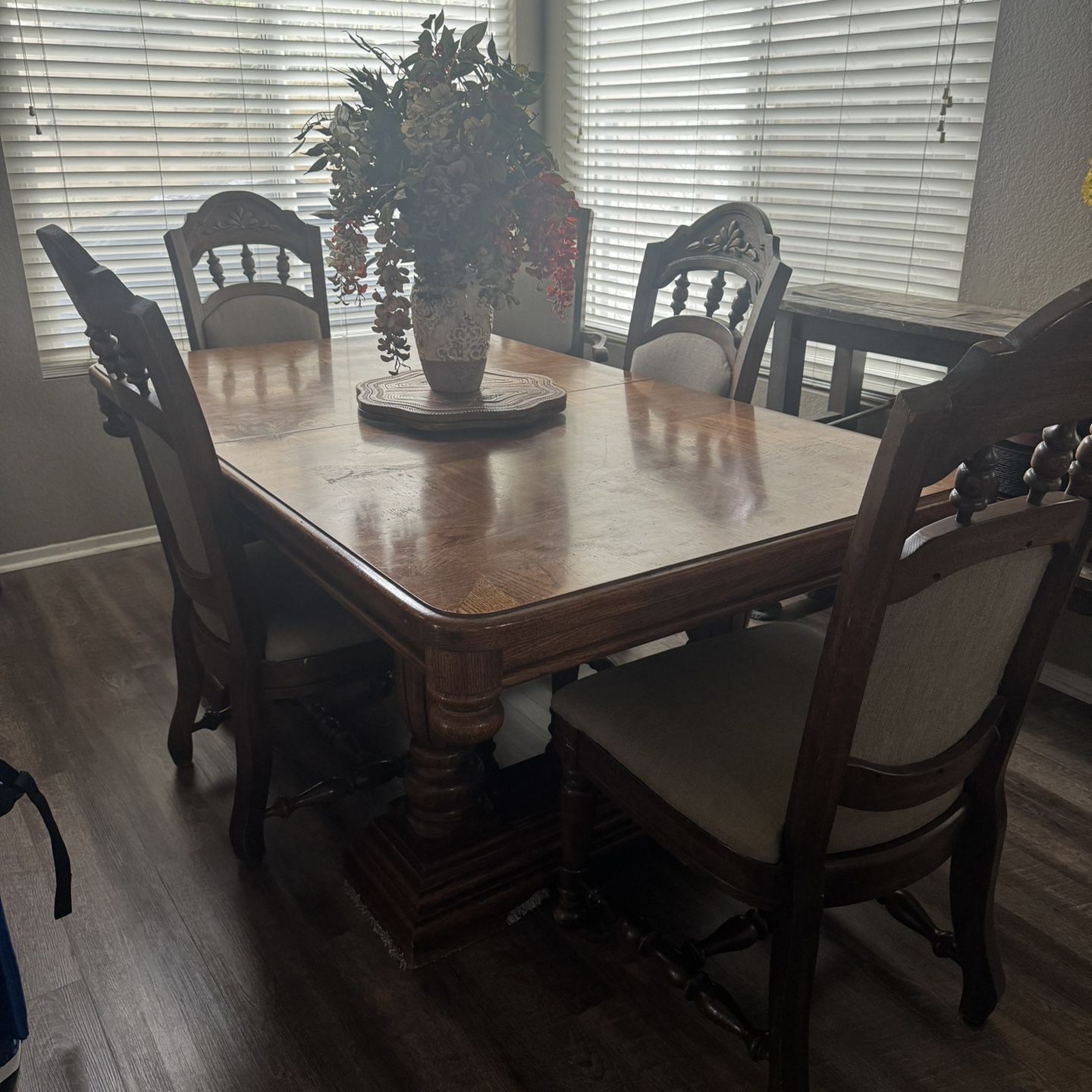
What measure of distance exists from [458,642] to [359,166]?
1086 mm

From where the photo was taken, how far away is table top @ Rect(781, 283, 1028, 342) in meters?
2.32

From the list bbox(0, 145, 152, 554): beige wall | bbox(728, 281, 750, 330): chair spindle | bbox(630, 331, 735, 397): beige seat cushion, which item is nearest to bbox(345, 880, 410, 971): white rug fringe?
bbox(630, 331, 735, 397): beige seat cushion

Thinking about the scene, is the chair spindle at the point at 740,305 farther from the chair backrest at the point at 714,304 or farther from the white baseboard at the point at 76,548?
the white baseboard at the point at 76,548

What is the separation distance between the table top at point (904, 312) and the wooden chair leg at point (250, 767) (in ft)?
5.51

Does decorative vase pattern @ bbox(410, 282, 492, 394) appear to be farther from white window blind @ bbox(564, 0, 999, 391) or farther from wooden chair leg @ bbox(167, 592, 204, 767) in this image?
white window blind @ bbox(564, 0, 999, 391)

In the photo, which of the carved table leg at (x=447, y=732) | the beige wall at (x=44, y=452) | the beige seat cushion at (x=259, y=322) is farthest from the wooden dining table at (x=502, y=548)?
the beige wall at (x=44, y=452)

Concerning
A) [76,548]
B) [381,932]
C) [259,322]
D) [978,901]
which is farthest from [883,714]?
[76,548]

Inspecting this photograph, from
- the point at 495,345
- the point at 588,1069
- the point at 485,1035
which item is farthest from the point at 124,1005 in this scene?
the point at 495,345

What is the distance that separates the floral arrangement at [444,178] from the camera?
181 cm

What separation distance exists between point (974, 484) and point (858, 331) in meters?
1.63

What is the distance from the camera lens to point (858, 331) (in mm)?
2545

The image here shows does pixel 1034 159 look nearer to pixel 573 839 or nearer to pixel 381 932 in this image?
pixel 573 839

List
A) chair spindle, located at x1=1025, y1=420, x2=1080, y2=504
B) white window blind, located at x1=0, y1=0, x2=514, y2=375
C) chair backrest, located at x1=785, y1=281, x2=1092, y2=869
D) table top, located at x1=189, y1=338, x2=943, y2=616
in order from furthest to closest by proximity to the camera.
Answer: white window blind, located at x1=0, y1=0, x2=514, y2=375 → table top, located at x1=189, y1=338, x2=943, y2=616 → chair spindle, located at x1=1025, y1=420, x2=1080, y2=504 → chair backrest, located at x1=785, y1=281, x2=1092, y2=869

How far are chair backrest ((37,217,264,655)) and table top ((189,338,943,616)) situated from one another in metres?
0.10
